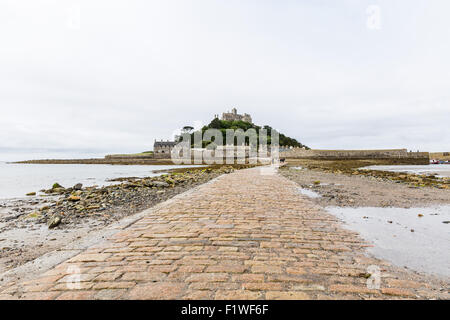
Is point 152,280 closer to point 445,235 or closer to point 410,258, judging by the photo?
point 410,258

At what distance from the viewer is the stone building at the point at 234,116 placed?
356ft

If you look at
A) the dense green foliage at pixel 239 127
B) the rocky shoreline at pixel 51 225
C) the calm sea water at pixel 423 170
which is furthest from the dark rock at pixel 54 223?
the dense green foliage at pixel 239 127

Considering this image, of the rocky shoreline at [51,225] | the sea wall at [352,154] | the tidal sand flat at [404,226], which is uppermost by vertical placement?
the sea wall at [352,154]

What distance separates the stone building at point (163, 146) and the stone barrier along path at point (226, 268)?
312 feet

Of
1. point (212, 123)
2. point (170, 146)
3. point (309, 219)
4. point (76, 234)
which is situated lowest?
point (76, 234)

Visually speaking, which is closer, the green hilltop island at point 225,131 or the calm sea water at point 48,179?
the calm sea water at point 48,179

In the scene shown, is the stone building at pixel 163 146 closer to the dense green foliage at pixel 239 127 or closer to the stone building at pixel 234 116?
the dense green foliage at pixel 239 127

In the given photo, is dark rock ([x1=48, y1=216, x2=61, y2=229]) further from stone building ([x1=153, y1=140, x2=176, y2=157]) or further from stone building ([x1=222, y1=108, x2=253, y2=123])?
stone building ([x1=222, y1=108, x2=253, y2=123])

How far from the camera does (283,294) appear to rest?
214cm

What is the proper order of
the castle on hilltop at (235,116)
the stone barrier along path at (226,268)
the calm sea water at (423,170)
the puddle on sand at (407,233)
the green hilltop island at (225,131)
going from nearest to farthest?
the stone barrier along path at (226,268) < the puddle on sand at (407,233) < the calm sea water at (423,170) < the green hilltop island at (225,131) < the castle on hilltop at (235,116)

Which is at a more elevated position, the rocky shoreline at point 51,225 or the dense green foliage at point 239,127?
the dense green foliage at point 239,127

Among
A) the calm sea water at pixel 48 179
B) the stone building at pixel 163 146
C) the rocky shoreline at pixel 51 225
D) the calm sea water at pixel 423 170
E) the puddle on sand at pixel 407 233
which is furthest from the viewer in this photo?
Result: the stone building at pixel 163 146

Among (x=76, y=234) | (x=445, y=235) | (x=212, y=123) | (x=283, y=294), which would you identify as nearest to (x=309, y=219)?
(x=445, y=235)
